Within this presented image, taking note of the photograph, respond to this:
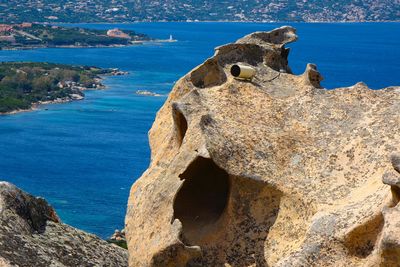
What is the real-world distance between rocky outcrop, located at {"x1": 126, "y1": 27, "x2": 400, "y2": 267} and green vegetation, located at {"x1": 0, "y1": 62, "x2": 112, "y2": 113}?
471 ft

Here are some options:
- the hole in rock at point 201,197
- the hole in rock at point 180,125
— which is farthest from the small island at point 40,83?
the hole in rock at point 201,197

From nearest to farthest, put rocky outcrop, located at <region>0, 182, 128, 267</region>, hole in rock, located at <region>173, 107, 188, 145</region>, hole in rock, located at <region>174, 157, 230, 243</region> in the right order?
rocky outcrop, located at <region>0, 182, 128, 267</region> → hole in rock, located at <region>174, 157, 230, 243</region> → hole in rock, located at <region>173, 107, 188, 145</region>

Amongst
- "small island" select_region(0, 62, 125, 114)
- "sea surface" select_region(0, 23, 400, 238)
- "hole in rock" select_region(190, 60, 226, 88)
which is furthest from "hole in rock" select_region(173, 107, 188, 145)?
"small island" select_region(0, 62, 125, 114)

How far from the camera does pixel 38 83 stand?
169875mm

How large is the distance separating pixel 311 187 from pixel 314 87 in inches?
92.3

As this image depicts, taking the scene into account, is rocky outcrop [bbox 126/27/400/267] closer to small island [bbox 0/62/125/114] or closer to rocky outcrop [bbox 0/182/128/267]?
rocky outcrop [bbox 0/182/128/267]

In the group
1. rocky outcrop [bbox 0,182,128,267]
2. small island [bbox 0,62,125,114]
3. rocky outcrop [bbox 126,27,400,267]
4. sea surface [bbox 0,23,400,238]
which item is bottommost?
small island [bbox 0,62,125,114]

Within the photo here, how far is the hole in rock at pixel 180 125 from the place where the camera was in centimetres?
1117

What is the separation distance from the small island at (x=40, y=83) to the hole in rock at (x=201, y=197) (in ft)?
466

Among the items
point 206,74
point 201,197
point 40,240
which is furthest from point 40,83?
point 40,240

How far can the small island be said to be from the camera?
521 feet

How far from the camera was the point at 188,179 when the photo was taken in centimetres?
1042

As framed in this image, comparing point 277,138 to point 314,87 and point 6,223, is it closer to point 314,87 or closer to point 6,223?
point 314,87

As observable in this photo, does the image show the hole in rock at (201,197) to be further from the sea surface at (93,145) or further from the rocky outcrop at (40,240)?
the sea surface at (93,145)
